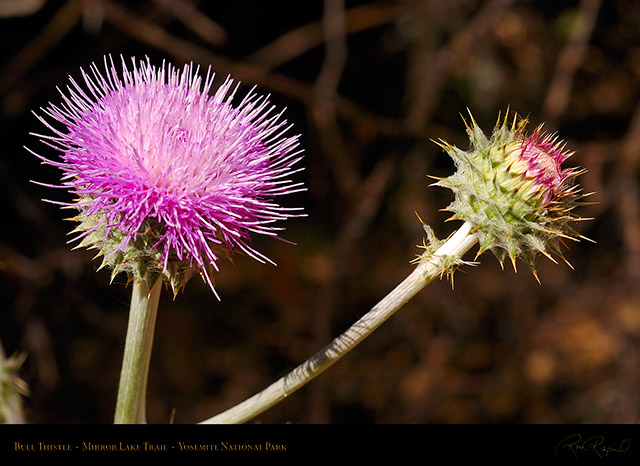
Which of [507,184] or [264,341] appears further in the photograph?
[264,341]

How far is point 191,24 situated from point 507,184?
3676 millimetres

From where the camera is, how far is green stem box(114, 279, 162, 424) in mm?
2311

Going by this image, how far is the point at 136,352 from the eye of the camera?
2.32m

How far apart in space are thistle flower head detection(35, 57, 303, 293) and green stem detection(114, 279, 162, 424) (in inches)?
7.1

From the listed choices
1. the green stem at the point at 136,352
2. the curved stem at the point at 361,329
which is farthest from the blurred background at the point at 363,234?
the curved stem at the point at 361,329

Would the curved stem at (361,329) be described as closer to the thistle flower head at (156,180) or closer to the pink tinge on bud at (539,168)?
the pink tinge on bud at (539,168)

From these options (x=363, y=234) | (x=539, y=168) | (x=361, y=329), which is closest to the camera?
(x=361, y=329)

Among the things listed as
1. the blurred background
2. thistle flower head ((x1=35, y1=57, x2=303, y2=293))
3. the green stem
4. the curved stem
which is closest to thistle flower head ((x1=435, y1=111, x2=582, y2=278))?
the curved stem

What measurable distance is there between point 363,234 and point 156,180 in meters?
4.43

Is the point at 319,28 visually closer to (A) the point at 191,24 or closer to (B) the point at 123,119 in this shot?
(A) the point at 191,24

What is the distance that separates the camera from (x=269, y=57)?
5773 mm

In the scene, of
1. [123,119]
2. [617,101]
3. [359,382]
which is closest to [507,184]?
[123,119]

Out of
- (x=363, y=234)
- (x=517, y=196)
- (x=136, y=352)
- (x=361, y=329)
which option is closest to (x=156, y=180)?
(x=136, y=352)

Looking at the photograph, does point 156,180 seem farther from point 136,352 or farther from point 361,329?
point 361,329
